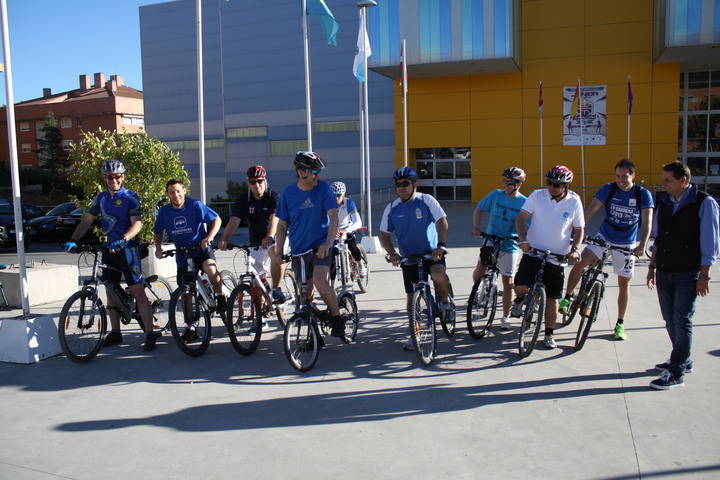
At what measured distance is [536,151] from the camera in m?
28.6

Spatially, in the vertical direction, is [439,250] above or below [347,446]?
above

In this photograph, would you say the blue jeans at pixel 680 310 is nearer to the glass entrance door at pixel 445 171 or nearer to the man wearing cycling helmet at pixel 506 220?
the man wearing cycling helmet at pixel 506 220

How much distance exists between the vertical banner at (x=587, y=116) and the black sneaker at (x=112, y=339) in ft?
81.7

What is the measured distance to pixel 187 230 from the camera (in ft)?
→ 20.5

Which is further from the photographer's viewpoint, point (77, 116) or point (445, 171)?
point (77, 116)

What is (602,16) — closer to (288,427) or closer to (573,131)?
(573,131)

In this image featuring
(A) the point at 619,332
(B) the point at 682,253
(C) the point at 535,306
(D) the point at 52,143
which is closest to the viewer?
(B) the point at 682,253

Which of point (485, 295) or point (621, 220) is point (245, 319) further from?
point (621, 220)

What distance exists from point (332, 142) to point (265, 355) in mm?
35353

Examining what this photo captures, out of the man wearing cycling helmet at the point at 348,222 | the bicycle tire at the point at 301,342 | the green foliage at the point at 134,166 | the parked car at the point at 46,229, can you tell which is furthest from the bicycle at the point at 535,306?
the parked car at the point at 46,229

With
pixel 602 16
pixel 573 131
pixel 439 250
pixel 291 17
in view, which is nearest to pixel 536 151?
pixel 573 131

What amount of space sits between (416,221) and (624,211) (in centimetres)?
220

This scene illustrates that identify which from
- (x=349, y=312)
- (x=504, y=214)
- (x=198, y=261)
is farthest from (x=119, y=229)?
(x=504, y=214)

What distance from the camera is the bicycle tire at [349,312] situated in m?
6.34
